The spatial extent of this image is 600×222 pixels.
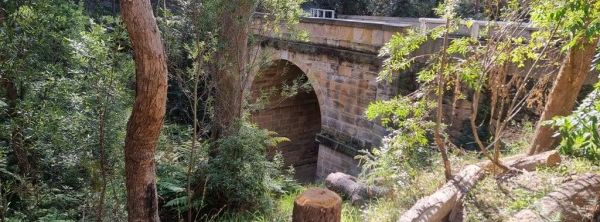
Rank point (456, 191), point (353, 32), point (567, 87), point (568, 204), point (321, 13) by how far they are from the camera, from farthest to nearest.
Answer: point (321, 13), point (353, 32), point (567, 87), point (456, 191), point (568, 204)

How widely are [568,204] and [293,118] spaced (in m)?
10.6

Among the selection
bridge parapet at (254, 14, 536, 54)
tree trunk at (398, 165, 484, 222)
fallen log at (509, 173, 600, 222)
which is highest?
bridge parapet at (254, 14, 536, 54)

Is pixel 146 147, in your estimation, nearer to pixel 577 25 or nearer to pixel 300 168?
pixel 577 25

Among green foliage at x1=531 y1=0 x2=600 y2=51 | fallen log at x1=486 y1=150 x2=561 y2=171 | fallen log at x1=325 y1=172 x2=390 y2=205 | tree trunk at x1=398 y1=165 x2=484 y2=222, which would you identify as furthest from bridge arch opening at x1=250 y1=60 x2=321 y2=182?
green foliage at x1=531 y1=0 x2=600 y2=51

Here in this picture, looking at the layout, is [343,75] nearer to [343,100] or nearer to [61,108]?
[343,100]

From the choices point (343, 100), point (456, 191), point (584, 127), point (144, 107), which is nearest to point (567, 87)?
point (456, 191)

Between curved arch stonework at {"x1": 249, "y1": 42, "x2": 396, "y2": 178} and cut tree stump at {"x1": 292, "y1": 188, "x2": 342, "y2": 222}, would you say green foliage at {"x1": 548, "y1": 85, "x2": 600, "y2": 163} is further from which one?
curved arch stonework at {"x1": 249, "y1": 42, "x2": 396, "y2": 178}

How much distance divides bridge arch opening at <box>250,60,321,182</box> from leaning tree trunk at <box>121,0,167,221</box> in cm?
866

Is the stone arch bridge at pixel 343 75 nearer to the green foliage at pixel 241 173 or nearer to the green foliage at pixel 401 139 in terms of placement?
the green foliage at pixel 241 173

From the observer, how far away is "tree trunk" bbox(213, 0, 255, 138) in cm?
654

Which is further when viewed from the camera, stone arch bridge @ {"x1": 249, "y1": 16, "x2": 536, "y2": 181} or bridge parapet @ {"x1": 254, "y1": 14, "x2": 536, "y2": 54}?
stone arch bridge @ {"x1": 249, "y1": 16, "x2": 536, "y2": 181}

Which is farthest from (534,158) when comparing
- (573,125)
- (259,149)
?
(259,149)

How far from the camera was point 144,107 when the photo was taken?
140 inches

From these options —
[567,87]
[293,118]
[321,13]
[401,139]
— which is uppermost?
[321,13]
